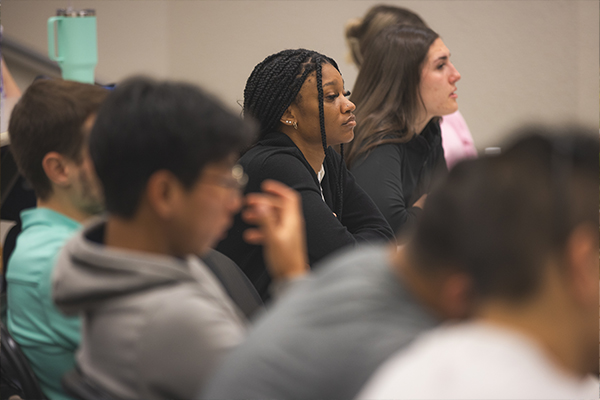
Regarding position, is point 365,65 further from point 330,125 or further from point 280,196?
point 280,196

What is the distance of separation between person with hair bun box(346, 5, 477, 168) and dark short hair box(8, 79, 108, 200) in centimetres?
165

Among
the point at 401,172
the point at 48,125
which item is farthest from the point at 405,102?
the point at 48,125

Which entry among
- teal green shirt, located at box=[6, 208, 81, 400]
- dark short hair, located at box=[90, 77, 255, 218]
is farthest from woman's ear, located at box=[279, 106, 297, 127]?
dark short hair, located at box=[90, 77, 255, 218]

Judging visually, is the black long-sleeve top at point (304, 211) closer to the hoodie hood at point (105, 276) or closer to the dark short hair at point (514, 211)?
the hoodie hood at point (105, 276)

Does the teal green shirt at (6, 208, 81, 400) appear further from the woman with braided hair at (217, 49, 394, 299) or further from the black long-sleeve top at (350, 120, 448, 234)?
the black long-sleeve top at (350, 120, 448, 234)

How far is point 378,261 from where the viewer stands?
0.58m

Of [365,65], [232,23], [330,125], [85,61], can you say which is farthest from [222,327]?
[232,23]

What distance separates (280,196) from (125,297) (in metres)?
0.22

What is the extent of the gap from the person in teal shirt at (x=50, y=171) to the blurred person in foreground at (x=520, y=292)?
659 millimetres

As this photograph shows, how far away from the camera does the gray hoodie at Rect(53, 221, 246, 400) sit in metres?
0.63

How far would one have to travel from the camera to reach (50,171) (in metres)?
1.04

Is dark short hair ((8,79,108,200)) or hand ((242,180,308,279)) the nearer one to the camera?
hand ((242,180,308,279))

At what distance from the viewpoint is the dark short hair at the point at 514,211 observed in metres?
0.44

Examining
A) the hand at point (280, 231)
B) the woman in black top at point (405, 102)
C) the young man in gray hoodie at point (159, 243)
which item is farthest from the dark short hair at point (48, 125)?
the woman in black top at point (405, 102)
